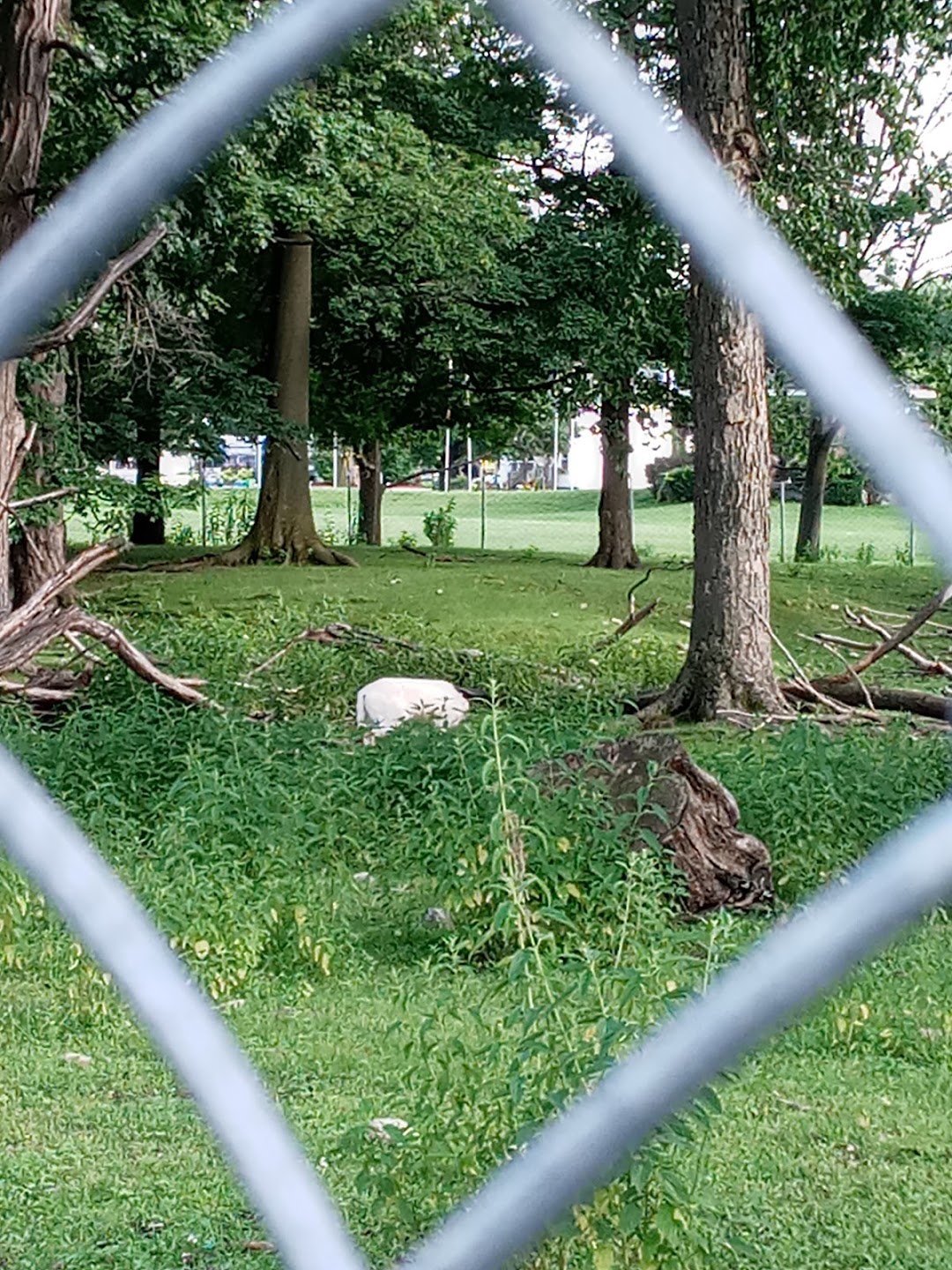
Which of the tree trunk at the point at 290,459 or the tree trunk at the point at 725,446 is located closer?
the tree trunk at the point at 725,446

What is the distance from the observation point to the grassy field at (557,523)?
22.4 meters

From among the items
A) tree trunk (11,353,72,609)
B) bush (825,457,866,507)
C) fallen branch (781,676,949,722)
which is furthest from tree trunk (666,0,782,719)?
bush (825,457,866,507)

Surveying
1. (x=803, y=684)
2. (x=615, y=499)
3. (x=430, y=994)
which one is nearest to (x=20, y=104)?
(x=803, y=684)

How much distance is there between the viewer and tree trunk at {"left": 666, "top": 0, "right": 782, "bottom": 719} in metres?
7.02

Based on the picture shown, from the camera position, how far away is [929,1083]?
302cm

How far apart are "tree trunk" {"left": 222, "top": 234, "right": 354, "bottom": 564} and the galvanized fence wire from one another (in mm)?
13505

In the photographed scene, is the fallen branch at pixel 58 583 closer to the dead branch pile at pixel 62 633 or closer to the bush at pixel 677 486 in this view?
the dead branch pile at pixel 62 633

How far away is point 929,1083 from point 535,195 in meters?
13.7

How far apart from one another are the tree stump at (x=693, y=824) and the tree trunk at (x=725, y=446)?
2729 millimetres

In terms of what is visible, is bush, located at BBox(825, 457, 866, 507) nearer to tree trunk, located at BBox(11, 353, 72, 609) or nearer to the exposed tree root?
the exposed tree root

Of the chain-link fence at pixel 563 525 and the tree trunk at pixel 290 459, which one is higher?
the tree trunk at pixel 290 459

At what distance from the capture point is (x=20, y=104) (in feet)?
21.6

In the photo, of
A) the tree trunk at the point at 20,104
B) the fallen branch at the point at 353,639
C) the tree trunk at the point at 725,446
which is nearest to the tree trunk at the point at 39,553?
the fallen branch at the point at 353,639

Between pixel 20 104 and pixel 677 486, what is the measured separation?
72.6ft
